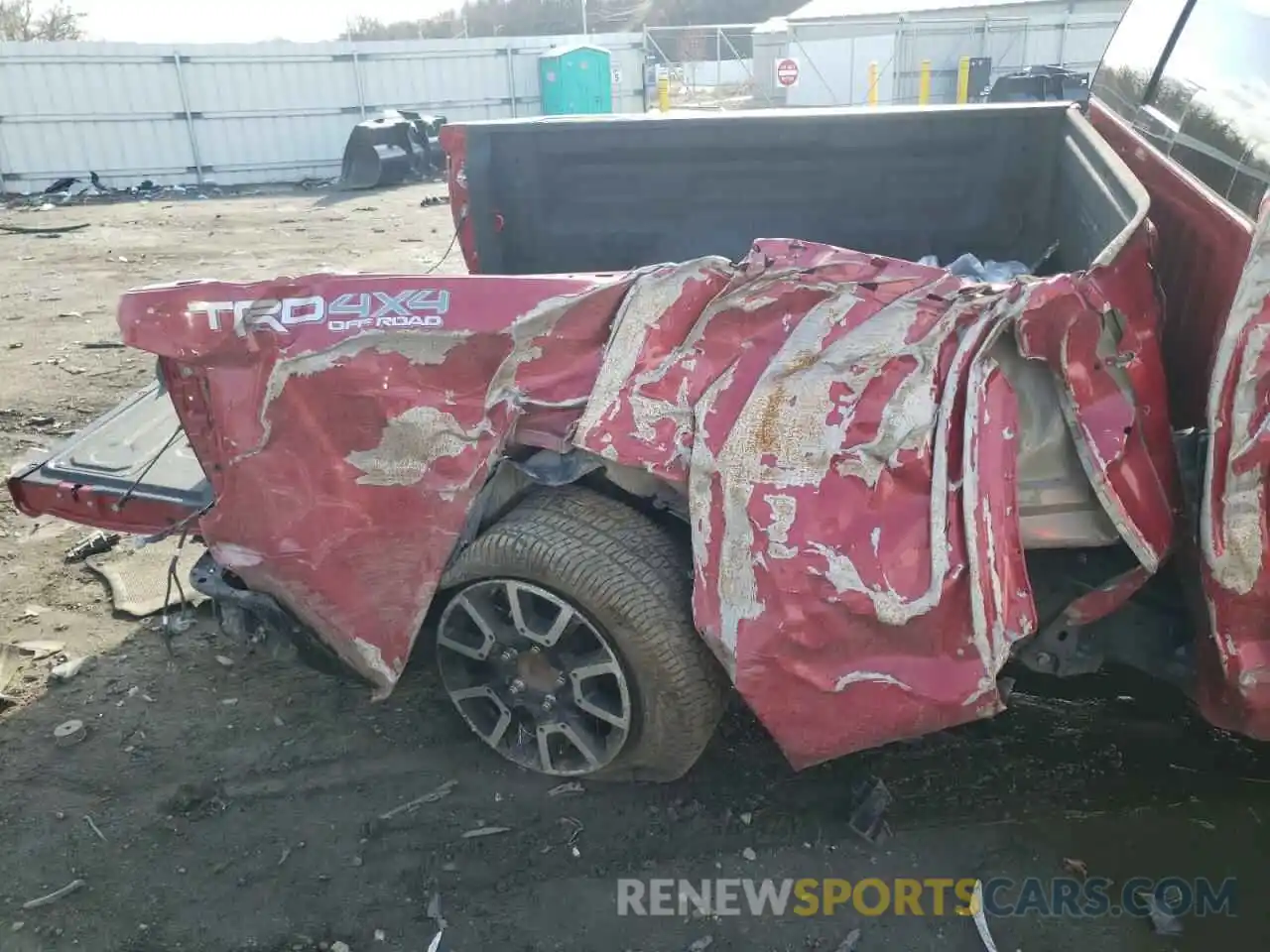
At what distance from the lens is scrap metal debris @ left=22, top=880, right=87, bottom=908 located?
8.60 ft

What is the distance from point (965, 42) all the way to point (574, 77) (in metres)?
10.8

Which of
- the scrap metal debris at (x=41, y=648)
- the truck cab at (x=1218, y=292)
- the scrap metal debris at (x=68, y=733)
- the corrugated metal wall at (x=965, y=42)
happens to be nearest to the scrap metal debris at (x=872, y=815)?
the truck cab at (x=1218, y=292)

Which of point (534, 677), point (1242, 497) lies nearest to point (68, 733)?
point (534, 677)

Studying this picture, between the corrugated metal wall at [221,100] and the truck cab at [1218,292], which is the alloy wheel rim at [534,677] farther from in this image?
the corrugated metal wall at [221,100]

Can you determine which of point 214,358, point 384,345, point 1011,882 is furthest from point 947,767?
point 214,358

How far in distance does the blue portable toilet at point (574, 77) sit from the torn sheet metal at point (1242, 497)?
1805cm

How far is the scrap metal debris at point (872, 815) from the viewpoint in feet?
8.78

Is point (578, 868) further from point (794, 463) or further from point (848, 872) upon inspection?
point (794, 463)

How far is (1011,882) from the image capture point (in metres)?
2.54

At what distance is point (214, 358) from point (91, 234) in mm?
11805

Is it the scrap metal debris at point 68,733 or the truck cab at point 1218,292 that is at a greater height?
the truck cab at point 1218,292

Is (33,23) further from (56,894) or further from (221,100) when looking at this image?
(56,894)

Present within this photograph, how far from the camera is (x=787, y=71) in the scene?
81.5 ft

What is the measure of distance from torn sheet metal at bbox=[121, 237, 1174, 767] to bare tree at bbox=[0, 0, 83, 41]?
2965 centimetres
